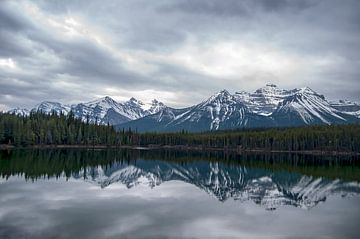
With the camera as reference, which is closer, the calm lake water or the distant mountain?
the calm lake water

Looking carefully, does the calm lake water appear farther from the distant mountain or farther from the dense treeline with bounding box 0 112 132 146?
the dense treeline with bounding box 0 112 132 146

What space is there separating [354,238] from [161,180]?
44.1 metres

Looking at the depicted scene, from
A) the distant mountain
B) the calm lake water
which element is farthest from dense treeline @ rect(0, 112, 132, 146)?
the distant mountain

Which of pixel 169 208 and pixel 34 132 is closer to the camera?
pixel 169 208

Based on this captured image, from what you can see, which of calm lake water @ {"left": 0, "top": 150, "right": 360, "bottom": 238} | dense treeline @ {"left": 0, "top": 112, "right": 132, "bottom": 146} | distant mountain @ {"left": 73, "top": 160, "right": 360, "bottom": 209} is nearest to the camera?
calm lake water @ {"left": 0, "top": 150, "right": 360, "bottom": 238}

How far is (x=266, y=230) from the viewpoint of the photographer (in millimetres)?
33125

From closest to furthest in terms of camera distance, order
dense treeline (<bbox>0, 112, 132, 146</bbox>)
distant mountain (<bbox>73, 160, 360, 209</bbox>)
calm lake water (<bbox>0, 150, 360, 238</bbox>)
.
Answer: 1. calm lake water (<bbox>0, 150, 360, 238</bbox>)
2. distant mountain (<bbox>73, 160, 360, 209</bbox>)
3. dense treeline (<bbox>0, 112, 132, 146</bbox>)

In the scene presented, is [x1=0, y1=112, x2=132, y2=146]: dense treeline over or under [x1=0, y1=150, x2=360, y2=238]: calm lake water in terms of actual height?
over

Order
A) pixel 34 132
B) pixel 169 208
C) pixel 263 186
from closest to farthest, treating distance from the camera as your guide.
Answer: pixel 169 208 < pixel 263 186 < pixel 34 132

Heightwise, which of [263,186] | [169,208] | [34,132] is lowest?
[169,208]

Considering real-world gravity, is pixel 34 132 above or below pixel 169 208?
above

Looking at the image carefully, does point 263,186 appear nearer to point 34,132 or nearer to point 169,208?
point 169,208

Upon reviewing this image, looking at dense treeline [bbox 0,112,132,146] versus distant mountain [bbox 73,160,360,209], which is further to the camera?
dense treeline [bbox 0,112,132,146]

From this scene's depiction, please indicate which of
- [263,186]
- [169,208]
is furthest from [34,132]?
[169,208]
